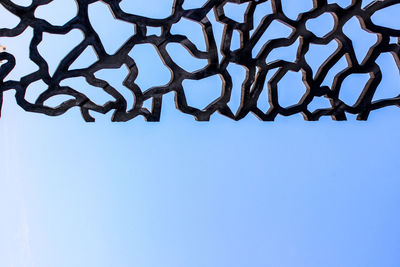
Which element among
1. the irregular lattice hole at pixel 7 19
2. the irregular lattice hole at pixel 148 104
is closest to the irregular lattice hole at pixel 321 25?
the irregular lattice hole at pixel 148 104

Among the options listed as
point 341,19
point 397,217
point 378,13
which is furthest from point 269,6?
point 397,217

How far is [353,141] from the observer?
215cm

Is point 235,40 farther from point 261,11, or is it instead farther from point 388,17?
point 388,17

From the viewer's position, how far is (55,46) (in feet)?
6.16

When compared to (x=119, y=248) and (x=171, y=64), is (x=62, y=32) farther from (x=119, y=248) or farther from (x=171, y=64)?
(x=119, y=248)

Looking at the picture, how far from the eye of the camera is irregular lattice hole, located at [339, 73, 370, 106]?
2.13 m

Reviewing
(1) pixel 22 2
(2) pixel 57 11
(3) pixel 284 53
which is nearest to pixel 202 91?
(3) pixel 284 53

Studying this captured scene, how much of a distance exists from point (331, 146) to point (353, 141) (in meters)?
0.09

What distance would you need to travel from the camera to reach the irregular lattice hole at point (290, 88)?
2.08 metres

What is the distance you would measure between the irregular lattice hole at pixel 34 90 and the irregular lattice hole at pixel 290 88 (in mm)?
801

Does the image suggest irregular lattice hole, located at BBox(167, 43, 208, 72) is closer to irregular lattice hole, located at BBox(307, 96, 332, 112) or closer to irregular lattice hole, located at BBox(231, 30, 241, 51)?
irregular lattice hole, located at BBox(231, 30, 241, 51)

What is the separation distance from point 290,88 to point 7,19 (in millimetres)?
969

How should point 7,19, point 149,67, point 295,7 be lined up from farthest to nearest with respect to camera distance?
point 295,7, point 149,67, point 7,19

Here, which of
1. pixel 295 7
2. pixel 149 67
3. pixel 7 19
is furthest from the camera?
pixel 295 7
